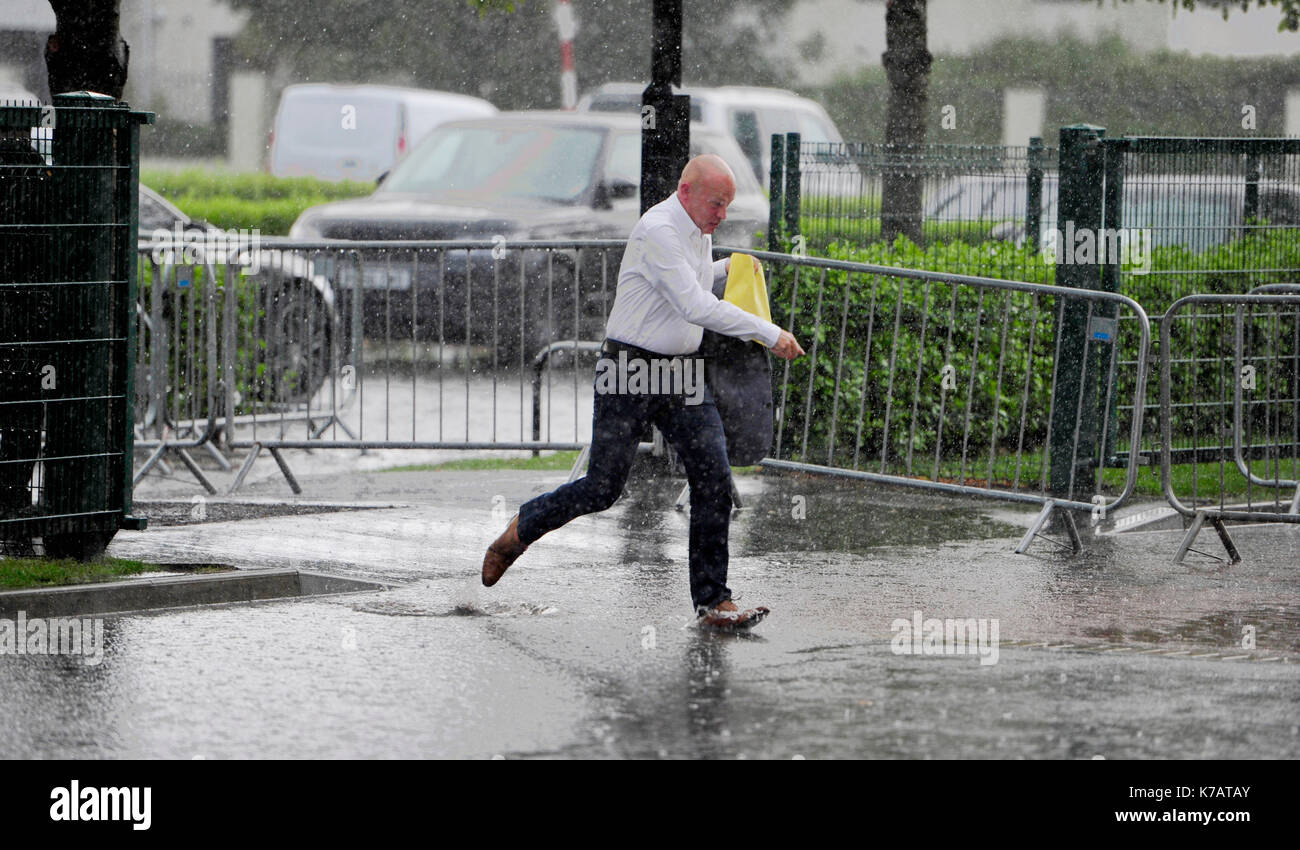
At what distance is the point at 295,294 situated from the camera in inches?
486

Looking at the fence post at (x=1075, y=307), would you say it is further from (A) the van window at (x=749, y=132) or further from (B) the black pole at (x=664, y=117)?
(A) the van window at (x=749, y=132)

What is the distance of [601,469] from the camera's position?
775cm

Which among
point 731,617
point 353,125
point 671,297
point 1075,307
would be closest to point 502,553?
point 731,617

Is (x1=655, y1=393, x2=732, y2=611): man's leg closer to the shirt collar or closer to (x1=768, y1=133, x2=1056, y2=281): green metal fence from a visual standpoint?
the shirt collar

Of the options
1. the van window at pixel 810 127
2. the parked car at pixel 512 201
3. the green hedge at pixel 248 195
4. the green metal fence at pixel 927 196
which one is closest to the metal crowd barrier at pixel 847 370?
the green metal fence at pixel 927 196

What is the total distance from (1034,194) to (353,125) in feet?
66.3

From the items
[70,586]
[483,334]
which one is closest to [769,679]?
[70,586]

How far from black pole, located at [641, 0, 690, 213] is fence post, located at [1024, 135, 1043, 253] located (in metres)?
3.01

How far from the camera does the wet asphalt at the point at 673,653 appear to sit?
233 inches

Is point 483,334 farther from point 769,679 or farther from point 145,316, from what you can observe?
point 769,679

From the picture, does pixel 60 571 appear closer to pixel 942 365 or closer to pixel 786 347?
pixel 786 347

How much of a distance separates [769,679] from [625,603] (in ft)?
4.73
